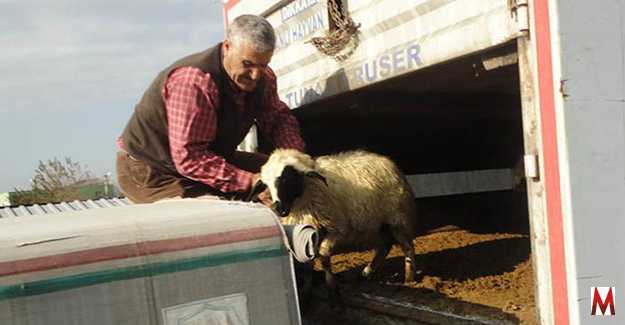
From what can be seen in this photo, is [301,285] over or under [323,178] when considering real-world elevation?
under

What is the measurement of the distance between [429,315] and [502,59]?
1.43m

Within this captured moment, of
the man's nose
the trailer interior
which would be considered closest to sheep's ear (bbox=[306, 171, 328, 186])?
the trailer interior

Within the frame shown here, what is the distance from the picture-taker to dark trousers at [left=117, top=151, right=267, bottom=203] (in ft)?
12.1

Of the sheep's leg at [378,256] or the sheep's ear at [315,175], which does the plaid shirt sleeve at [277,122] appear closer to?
the sheep's ear at [315,175]

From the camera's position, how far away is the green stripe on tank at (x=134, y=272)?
166 cm

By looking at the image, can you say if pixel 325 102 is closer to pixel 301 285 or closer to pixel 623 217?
pixel 301 285

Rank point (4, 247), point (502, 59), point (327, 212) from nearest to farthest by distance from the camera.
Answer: point (4, 247) < point (502, 59) < point (327, 212)

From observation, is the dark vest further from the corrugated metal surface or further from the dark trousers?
the corrugated metal surface

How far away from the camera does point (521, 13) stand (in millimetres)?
2971

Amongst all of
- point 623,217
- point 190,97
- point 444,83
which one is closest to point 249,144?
point 444,83

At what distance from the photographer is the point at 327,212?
473 cm

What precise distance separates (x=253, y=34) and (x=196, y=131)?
603 millimetres

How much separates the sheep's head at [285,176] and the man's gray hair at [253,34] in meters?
0.93

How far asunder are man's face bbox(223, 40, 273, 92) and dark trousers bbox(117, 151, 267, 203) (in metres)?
0.65
